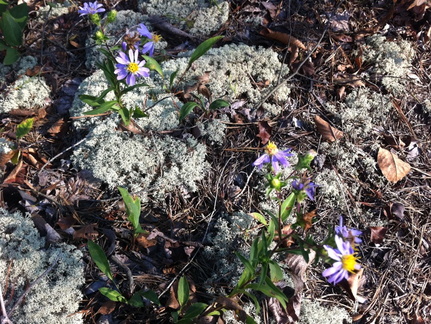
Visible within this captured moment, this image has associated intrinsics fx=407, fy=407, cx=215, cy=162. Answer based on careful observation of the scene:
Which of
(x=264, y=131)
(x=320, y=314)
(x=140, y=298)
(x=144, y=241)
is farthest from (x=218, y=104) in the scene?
(x=320, y=314)

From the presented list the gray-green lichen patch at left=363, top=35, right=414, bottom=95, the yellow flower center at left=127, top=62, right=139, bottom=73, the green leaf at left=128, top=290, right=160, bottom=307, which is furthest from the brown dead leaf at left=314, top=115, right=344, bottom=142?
the green leaf at left=128, top=290, right=160, bottom=307

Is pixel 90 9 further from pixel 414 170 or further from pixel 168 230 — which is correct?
pixel 414 170

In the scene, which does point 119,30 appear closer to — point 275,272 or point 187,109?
point 187,109

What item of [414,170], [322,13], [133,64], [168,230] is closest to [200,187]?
[168,230]

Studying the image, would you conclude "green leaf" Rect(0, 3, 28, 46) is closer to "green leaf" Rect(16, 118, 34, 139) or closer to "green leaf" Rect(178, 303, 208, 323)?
"green leaf" Rect(16, 118, 34, 139)

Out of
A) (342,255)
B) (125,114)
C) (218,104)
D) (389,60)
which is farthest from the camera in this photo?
(389,60)
